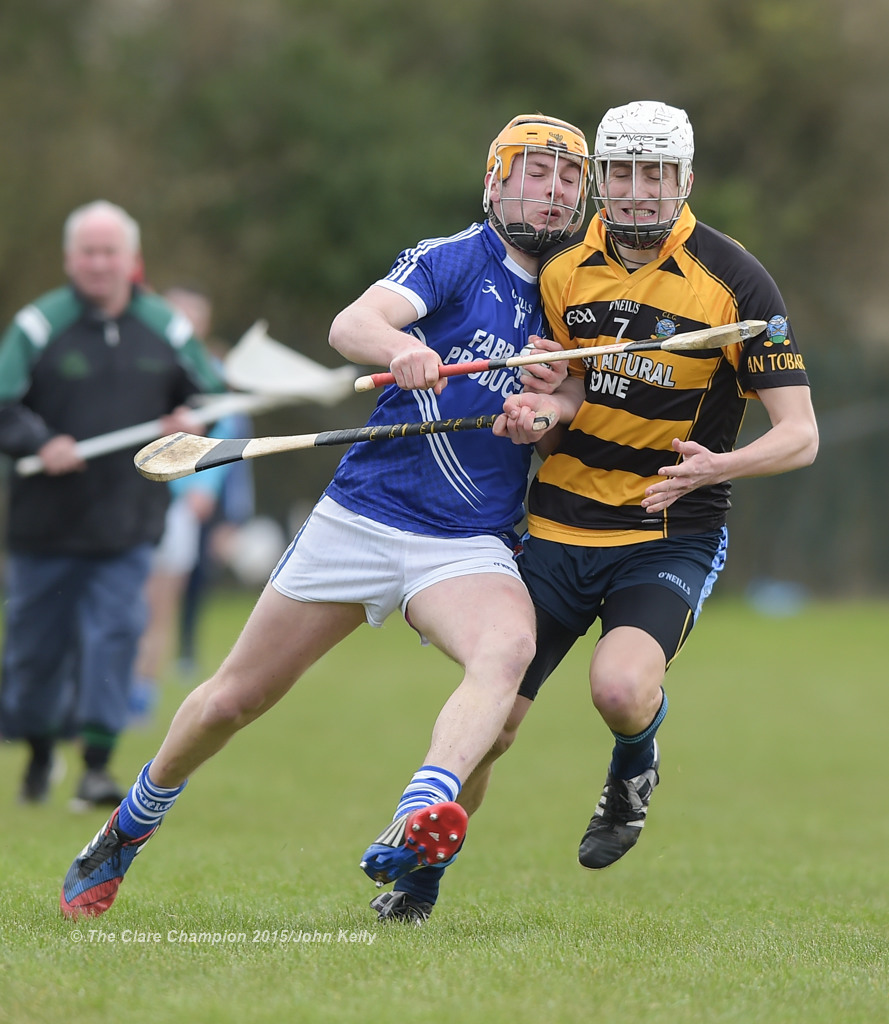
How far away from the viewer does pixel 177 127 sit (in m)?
23.5

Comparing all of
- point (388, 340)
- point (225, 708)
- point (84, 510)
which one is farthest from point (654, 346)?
point (84, 510)

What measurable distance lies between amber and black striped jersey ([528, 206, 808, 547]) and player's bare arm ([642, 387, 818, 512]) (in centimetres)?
6

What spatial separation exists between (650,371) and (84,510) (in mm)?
3575

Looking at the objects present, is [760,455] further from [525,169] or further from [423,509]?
[525,169]

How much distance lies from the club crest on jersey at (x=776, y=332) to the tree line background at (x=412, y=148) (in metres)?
13.8

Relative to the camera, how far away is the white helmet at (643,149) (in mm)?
4363

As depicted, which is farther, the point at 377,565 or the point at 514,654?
the point at 377,565

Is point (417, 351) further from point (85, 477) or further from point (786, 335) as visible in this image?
point (85, 477)

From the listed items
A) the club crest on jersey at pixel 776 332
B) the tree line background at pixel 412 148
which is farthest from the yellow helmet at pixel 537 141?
the tree line background at pixel 412 148

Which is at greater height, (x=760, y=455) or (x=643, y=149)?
(x=643, y=149)

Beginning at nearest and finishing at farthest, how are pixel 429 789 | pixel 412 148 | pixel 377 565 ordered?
pixel 429 789, pixel 377 565, pixel 412 148

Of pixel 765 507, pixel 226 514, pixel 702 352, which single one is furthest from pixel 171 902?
pixel 765 507

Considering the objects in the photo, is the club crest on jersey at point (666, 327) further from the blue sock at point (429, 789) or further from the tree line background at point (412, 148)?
the tree line background at point (412, 148)

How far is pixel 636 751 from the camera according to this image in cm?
462
